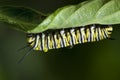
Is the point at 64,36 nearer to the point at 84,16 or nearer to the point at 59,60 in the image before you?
the point at 84,16

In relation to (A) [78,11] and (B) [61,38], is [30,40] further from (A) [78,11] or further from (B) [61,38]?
(A) [78,11]

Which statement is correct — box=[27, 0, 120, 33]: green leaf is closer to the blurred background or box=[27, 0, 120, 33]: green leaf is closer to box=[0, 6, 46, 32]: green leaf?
box=[0, 6, 46, 32]: green leaf

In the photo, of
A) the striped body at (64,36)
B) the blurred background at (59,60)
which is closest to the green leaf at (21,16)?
the striped body at (64,36)

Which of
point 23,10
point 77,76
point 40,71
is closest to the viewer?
point 23,10

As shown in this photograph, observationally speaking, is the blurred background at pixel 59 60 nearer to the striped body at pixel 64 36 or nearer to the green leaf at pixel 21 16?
the striped body at pixel 64 36

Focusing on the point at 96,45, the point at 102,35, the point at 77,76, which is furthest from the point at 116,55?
the point at 102,35

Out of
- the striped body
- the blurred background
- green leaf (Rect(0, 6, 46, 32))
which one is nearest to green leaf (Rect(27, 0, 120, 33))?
green leaf (Rect(0, 6, 46, 32))

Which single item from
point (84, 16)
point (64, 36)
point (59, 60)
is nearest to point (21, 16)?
point (64, 36)

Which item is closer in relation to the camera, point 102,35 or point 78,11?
point 78,11
